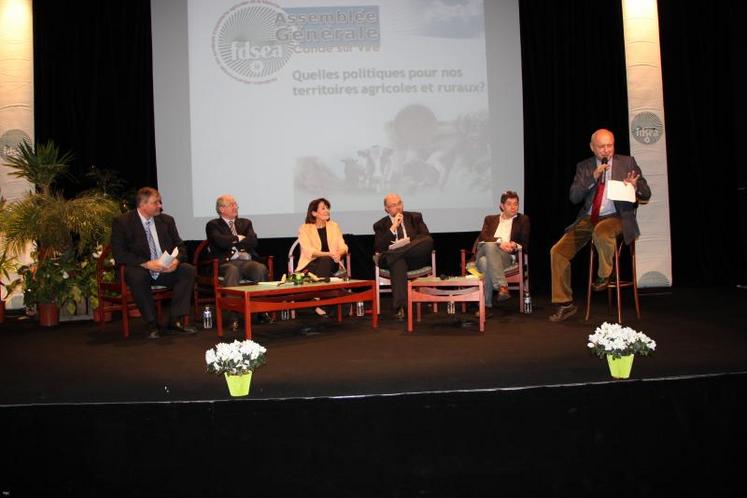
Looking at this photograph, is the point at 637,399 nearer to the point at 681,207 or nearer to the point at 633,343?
the point at 633,343

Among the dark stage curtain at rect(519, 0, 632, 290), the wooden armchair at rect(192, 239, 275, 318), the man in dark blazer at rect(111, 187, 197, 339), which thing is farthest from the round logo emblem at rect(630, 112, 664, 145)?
the man in dark blazer at rect(111, 187, 197, 339)

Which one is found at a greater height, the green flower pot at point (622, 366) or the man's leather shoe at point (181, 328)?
the man's leather shoe at point (181, 328)

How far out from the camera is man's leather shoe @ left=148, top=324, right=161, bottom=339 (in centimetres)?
430

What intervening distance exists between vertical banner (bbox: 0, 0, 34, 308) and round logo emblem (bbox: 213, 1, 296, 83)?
1.71 meters

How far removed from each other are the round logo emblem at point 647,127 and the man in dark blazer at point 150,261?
4.11m

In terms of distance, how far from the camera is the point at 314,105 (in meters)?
6.14

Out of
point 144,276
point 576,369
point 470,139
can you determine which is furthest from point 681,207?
point 144,276

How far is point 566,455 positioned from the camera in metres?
2.51

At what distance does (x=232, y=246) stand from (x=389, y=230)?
4.00 ft

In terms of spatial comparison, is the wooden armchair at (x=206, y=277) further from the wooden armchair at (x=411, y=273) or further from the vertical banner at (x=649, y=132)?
the vertical banner at (x=649, y=132)

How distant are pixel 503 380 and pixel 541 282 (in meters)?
3.90

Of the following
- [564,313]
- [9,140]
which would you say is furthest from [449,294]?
[9,140]

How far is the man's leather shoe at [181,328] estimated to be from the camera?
4.46 metres

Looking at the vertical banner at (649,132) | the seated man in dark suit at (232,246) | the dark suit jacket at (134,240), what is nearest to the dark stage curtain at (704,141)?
the vertical banner at (649,132)
